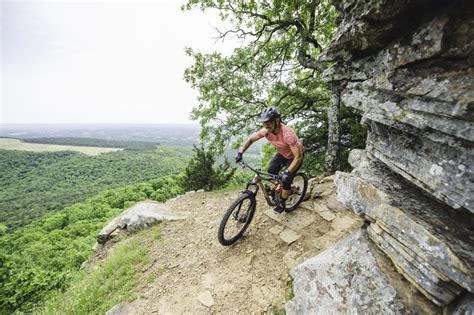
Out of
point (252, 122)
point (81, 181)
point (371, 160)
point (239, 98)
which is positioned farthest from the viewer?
point (81, 181)

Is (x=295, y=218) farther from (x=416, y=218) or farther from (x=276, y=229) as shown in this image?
(x=416, y=218)

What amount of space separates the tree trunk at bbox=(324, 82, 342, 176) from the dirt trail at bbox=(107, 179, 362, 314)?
1623 mm

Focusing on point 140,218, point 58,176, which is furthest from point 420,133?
point 58,176

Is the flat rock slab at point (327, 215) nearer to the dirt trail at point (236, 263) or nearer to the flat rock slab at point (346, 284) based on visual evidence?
the dirt trail at point (236, 263)

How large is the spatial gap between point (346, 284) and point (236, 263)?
7.68 ft

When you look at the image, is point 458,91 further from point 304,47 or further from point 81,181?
point 81,181

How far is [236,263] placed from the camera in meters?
4.74

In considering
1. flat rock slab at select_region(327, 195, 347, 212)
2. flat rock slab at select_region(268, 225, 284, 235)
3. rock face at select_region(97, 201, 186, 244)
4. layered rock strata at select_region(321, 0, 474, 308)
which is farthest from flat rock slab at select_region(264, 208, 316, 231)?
rock face at select_region(97, 201, 186, 244)

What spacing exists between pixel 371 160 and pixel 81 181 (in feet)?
340

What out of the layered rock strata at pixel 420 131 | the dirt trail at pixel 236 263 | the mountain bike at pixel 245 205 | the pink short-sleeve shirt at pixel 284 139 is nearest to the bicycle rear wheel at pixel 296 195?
the mountain bike at pixel 245 205

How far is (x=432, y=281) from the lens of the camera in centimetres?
231

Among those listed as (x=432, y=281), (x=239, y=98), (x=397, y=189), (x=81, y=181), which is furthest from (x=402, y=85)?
(x=81, y=181)

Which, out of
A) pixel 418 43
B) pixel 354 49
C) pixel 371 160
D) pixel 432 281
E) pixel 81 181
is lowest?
pixel 81 181

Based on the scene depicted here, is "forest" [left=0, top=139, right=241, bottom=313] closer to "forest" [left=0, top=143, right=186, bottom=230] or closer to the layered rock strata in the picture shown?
"forest" [left=0, top=143, right=186, bottom=230]
